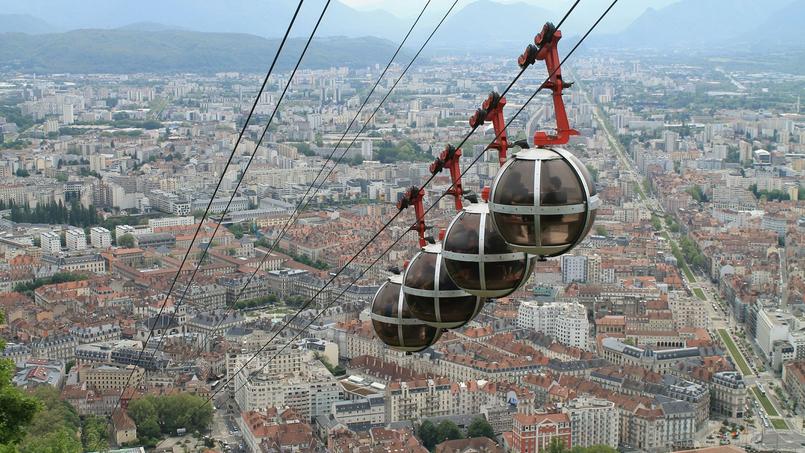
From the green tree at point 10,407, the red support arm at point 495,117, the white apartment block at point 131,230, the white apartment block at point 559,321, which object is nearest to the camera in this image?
the red support arm at point 495,117

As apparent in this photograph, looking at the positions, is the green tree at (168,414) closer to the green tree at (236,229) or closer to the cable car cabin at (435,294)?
the cable car cabin at (435,294)

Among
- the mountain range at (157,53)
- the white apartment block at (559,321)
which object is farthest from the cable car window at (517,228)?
the mountain range at (157,53)

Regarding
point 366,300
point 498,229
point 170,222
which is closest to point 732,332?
point 366,300

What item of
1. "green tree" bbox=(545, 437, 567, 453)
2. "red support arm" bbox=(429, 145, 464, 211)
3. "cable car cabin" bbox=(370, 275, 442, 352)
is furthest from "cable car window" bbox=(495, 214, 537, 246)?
"green tree" bbox=(545, 437, 567, 453)

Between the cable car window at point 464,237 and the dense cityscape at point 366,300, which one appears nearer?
the cable car window at point 464,237

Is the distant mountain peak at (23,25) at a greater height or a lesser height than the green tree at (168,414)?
greater

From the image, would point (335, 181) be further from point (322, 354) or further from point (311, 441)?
point (311, 441)

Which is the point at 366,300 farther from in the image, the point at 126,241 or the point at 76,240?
the point at 76,240

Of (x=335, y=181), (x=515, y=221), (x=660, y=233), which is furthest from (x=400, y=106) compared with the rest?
(x=515, y=221)
